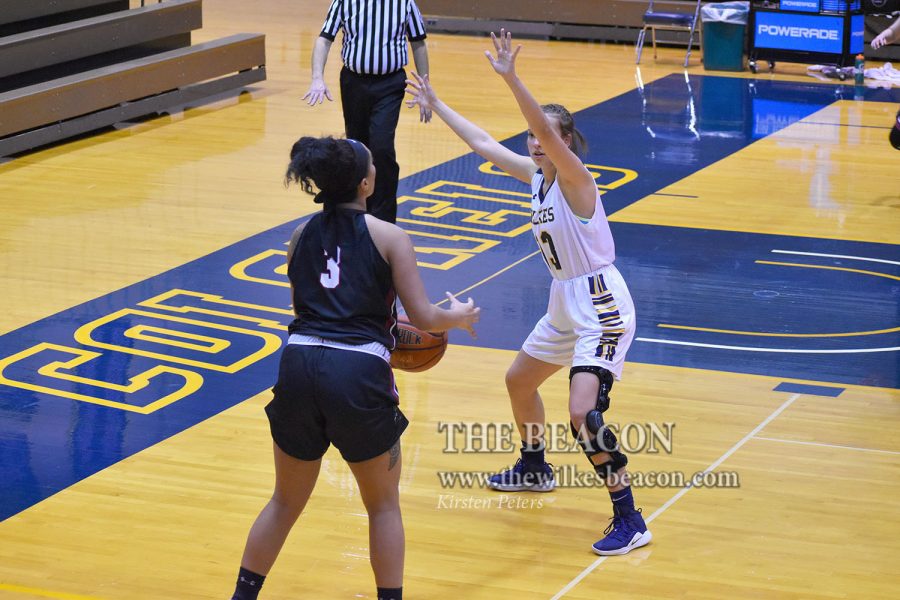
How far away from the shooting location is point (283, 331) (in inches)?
273

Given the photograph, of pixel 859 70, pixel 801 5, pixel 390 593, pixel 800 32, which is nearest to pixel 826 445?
pixel 390 593

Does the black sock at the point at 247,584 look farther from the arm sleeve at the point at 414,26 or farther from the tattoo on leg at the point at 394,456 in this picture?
the arm sleeve at the point at 414,26

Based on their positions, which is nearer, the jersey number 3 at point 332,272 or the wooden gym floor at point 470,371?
the jersey number 3 at point 332,272

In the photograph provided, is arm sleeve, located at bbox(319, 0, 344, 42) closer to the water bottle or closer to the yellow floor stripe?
the yellow floor stripe

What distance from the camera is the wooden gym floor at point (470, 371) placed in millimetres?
4559

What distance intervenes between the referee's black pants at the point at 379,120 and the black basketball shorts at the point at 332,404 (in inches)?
152

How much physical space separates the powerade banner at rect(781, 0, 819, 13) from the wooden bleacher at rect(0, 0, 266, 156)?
577 centimetres

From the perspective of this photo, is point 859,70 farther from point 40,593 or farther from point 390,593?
point 40,593

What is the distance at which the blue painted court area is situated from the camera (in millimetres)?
5809

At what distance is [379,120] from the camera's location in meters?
7.68

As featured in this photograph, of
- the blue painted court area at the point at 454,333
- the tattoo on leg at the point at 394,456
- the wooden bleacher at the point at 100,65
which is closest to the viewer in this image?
the tattoo on leg at the point at 394,456

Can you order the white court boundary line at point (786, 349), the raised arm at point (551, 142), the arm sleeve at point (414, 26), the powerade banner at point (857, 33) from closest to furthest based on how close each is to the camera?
the raised arm at point (551, 142)
the white court boundary line at point (786, 349)
the arm sleeve at point (414, 26)
the powerade banner at point (857, 33)

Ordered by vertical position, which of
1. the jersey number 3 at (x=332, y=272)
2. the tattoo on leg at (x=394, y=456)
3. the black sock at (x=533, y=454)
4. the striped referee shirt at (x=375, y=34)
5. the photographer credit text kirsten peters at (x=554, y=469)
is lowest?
the photographer credit text kirsten peters at (x=554, y=469)

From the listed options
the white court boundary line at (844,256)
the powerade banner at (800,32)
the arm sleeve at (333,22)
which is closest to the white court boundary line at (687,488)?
the white court boundary line at (844,256)
